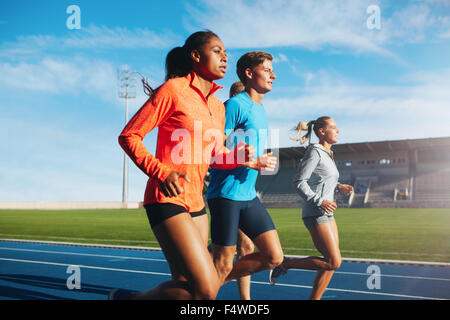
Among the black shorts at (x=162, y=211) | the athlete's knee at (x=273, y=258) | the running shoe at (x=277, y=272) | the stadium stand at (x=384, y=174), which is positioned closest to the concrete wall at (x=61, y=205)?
the stadium stand at (x=384, y=174)

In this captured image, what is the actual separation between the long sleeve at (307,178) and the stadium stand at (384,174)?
39.8m

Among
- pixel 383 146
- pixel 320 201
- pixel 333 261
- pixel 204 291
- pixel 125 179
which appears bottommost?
pixel 333 261

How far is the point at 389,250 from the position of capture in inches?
408

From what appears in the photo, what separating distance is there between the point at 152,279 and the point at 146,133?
4.19 metres

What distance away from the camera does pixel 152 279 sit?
6.55 meters

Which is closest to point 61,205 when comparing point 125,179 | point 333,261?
point 125,179

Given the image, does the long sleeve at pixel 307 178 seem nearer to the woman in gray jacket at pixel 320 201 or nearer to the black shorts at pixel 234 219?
the woman in gray jacket at pixel 320 201

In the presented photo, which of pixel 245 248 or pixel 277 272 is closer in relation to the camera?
pixel 245 248

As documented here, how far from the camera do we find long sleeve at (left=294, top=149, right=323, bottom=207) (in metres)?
4.25

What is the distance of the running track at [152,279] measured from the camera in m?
5.39

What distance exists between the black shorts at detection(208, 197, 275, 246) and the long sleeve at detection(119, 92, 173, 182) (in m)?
1.10

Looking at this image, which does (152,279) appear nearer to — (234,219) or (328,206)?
(234,219)
